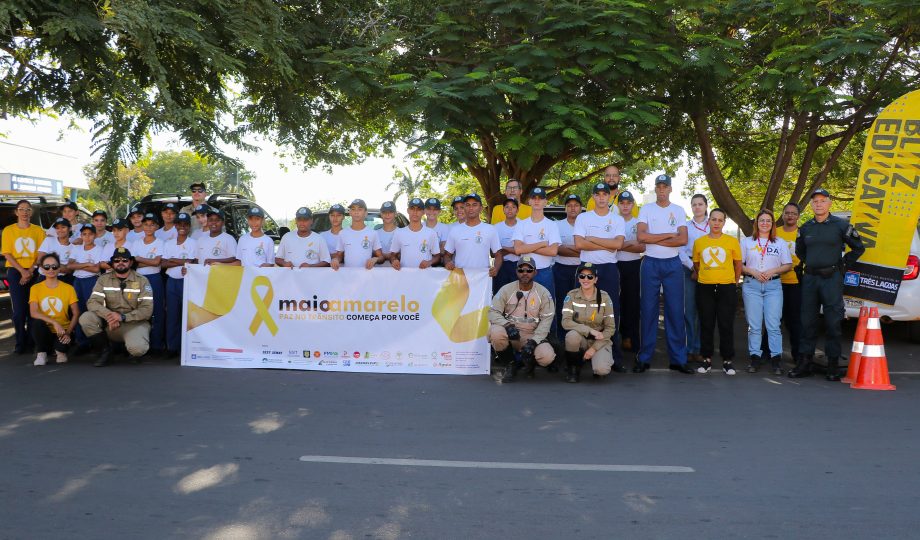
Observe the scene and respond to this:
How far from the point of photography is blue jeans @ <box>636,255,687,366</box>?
9.28 m

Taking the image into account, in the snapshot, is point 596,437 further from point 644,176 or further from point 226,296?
point 644,176

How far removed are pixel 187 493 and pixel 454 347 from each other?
4728mm

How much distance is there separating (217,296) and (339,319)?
159cm

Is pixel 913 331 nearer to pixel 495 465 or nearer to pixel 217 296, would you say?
pixel 495 465

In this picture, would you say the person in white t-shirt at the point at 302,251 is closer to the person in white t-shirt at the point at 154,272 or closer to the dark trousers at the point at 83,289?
the person in white t-shirt at the point at 154,272

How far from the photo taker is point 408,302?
376 inches

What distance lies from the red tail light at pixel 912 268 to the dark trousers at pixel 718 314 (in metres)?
2.89

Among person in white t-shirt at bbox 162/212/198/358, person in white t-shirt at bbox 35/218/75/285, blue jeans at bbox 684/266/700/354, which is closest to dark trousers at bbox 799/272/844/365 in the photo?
blue jeans at bbox 684/266/700/354

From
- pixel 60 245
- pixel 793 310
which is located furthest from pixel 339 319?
pixel 793 310

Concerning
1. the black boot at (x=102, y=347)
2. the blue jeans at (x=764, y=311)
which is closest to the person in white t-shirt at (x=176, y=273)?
the black boot at (x=102, y=347)

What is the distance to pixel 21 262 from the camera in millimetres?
10656

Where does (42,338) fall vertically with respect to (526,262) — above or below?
below

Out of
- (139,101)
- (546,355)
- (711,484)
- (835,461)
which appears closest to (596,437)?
(711,484)

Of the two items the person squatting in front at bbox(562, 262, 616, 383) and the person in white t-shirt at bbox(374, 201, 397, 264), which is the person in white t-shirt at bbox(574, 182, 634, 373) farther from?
the person in white t-shirt at bbox(374, 201, 397, 264)
